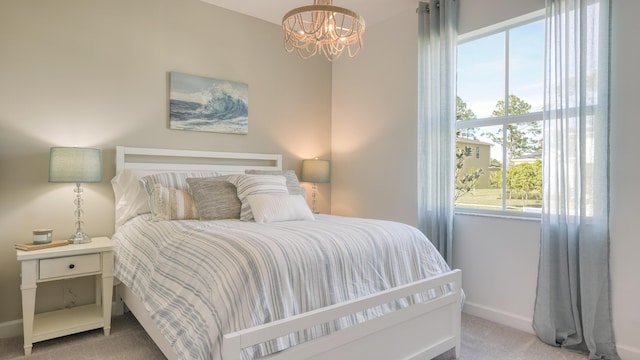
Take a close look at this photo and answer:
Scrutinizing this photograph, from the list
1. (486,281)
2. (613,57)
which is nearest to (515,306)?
(486,281)

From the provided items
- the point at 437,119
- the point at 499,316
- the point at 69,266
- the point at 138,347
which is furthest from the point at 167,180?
the point at 499,316

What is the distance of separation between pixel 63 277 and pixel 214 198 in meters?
1.07

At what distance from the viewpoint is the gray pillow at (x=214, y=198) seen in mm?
2643

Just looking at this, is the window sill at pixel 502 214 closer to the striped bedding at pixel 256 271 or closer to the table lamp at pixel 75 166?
the striped bedding at pixel 256 271

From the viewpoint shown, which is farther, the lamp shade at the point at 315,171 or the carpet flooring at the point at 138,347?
the lamp shade at the point at 315,171

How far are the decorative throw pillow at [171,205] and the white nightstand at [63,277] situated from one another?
39cm

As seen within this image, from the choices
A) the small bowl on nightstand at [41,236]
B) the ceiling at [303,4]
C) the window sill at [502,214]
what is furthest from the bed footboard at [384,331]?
the ceiling at [303,4]

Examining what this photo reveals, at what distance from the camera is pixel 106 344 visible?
243 cm

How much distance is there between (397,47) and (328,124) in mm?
1197

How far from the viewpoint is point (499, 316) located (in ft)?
9.45

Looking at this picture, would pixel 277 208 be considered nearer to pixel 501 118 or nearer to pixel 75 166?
pixel 75 166

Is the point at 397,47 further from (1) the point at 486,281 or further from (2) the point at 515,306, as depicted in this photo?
(2) the point at 515,306

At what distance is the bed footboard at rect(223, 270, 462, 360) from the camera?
1.44 metres

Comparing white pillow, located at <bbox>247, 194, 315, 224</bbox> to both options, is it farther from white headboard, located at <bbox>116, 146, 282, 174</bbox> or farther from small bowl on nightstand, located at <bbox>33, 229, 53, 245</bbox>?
small bowl on nightstand, located at <bbox>33, 229, 53, 245</bbox>
